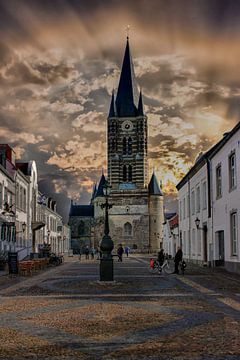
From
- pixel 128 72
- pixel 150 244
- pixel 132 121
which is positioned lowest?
pixel 150 244

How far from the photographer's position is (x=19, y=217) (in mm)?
42219

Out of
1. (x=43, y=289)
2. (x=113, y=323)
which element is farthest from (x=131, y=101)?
(x=113, y=323)

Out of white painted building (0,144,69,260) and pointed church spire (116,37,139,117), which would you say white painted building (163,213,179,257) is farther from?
pointed church spire (116,37,139,117)

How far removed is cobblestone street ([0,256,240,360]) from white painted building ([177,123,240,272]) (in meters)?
10.4

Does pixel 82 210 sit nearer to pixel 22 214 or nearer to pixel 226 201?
pixel 22 214

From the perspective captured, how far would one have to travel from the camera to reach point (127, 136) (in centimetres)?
10738

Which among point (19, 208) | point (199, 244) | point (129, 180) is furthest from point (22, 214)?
point (129, 180)

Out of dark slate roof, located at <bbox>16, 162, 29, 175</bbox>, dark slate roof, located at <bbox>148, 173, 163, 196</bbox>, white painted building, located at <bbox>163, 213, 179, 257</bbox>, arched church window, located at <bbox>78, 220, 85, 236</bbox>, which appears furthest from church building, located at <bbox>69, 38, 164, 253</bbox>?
dark slate roof, located at <bbox>16, 162, 29, 175</bbox>

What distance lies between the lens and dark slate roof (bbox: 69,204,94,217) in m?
123

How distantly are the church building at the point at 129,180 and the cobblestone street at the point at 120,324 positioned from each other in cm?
8382

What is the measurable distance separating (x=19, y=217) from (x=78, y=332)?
3388 cm

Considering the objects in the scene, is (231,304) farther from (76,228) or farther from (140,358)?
(76,228)

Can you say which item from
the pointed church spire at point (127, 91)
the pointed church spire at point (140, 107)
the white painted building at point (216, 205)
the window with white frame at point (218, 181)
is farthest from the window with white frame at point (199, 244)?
the pointed church spire at point (127, 91)

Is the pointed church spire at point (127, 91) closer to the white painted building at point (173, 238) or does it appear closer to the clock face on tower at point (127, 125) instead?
the clock face on tower at point (127, 125)
